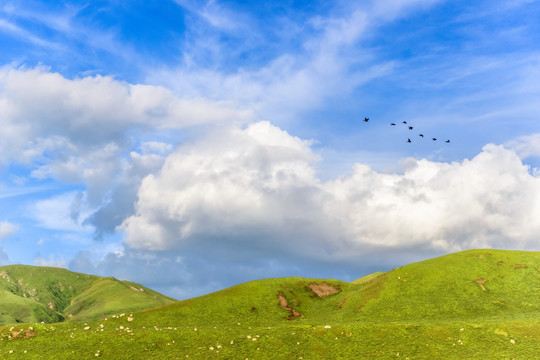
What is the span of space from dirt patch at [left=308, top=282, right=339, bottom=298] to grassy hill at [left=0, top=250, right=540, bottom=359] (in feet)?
0.83

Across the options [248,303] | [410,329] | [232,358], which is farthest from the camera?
[248,303]

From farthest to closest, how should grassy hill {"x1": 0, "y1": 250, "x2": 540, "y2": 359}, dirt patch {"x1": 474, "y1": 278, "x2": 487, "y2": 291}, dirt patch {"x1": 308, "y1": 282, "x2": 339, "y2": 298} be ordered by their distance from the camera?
1. dirt patch {"x1": 308, "y1": 282, "x2": 339, "y2": 298}
2. dirt patch {"x1": 474, "y1": 278, "x2": 487, "y2": 291}
3. grassy hill {"x1": 0, "y1": 250, "x2": 540, "y2": 359}

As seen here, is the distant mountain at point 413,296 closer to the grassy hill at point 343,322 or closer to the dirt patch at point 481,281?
the dirt patch at point 481,281

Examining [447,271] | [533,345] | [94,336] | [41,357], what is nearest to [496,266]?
[447,271]

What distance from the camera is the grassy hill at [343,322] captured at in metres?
42.6

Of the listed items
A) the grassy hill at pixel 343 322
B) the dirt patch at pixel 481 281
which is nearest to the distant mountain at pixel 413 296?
the dirt patch at pixel 481 281

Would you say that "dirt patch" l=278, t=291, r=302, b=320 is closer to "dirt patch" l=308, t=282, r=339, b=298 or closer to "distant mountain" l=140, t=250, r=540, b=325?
"distant mountain" l=140, t=250, r=540, b=325

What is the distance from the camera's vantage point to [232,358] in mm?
40906

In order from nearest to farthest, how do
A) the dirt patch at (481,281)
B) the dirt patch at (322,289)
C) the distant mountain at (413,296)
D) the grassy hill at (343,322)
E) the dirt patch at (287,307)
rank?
the grassy hill at (343,322), the distant mountain at (413,296), the dirt patch at (481,281), the dirt patch at (287,307), the dirt patch at (322,289)

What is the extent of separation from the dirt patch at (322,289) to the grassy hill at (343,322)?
25 centimetres

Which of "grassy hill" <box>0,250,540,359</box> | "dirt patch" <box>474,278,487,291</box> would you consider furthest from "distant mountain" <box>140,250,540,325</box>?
"grassy hill" <box>0,250,540,359</box>

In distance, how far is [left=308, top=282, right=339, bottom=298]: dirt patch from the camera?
93.6 metres

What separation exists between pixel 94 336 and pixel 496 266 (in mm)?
Result: 76597

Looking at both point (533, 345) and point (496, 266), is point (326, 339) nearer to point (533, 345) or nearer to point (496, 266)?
point (533, 345)
